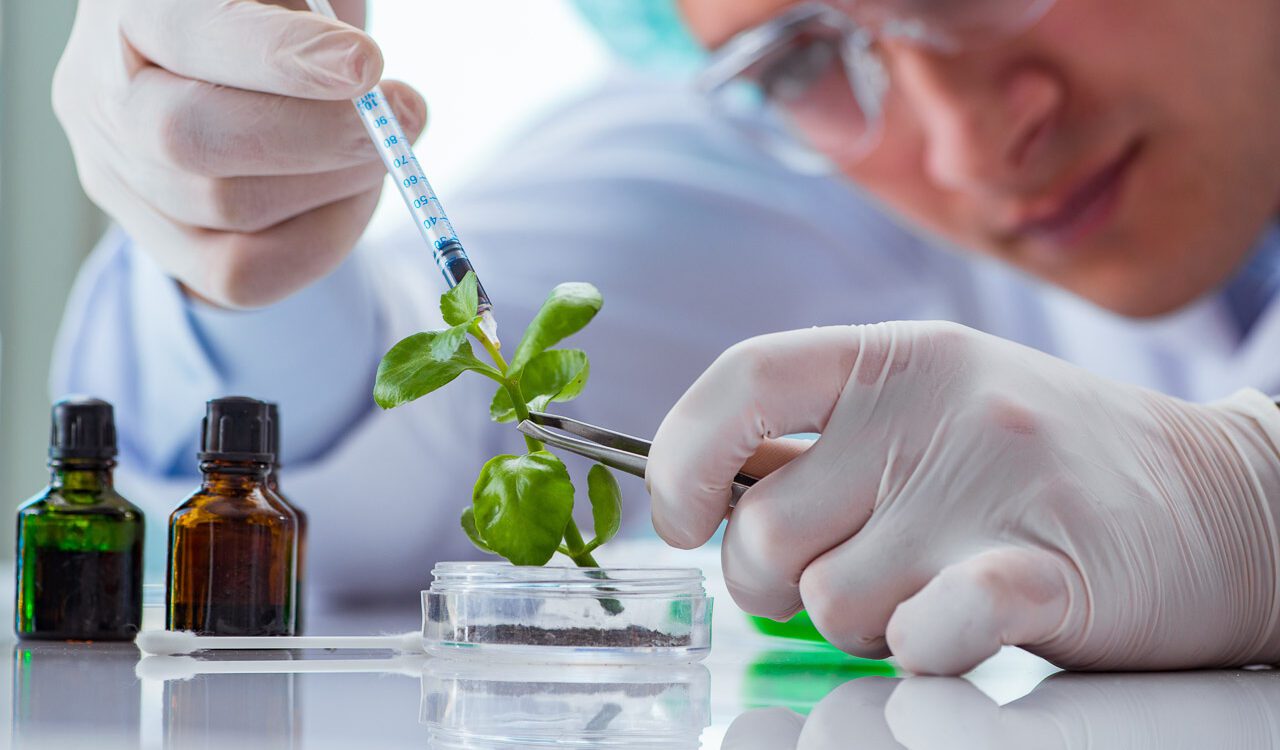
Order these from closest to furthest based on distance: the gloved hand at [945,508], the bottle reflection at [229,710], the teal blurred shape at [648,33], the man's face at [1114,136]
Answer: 1. the bottle reflection at [229,710]
2. the gloved hand at [945,508]
3. the man's face at [1114,136]
4. the teal blurred shape at [648,33]

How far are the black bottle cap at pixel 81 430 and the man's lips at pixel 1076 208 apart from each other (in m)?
1.56

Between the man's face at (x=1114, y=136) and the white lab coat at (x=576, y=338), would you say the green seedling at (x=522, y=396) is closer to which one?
the white lab coat at (x=576, y=338)

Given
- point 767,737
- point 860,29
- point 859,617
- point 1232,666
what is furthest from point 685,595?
point 860,29

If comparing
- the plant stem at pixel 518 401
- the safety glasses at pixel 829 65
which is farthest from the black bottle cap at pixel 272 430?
the safety glasses at pixel 829 65

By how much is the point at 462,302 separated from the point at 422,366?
48 millimetres

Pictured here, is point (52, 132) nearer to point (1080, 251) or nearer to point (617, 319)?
point (617, 319)

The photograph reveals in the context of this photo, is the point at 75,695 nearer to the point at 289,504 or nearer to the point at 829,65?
the point at 289,504

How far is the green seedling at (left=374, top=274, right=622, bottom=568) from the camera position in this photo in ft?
2.11

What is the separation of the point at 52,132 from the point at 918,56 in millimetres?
1902

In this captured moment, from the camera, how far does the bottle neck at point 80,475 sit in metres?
0.80

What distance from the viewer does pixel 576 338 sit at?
2121 mm

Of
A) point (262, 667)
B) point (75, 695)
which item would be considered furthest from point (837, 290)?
point (75, 695)

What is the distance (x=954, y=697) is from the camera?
559 millimetres

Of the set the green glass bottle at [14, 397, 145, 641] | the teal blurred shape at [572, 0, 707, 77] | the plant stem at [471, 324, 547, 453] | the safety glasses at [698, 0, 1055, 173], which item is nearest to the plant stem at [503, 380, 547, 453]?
the plant stem at [471, 324, 547, 453]
